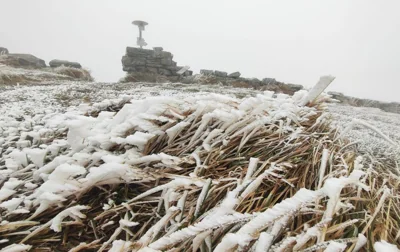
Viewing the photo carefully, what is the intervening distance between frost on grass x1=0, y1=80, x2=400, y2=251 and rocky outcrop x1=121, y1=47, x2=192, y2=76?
8404 millimetres

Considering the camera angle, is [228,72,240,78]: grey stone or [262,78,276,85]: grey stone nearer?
[262,78,276,85]: grey stone

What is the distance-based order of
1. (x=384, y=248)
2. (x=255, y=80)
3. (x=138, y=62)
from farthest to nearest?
(x=138, y=62) → (x=255, y=80) → (x=384, y=248)

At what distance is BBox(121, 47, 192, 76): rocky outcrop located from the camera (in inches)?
359

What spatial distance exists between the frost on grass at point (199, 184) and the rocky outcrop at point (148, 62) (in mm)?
8404

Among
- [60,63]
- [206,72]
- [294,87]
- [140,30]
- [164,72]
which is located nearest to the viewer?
[294,87]

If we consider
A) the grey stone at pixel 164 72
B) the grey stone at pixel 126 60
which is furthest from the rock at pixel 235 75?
the grey stone at pixel 126 60

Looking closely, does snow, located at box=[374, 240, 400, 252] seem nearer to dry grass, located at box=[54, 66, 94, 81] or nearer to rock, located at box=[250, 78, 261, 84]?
dry grass, located at box=[54, 66, 94, 81]

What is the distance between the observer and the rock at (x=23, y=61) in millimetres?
7730

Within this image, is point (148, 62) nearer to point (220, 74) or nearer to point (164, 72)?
point (164, 72)

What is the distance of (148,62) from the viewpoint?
9.17m

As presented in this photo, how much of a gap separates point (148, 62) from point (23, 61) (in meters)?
3.46

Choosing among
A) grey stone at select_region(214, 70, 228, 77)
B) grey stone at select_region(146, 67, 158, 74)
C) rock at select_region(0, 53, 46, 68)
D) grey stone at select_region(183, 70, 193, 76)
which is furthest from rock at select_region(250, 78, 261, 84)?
rock at select_region(0, 53, 46, 68)

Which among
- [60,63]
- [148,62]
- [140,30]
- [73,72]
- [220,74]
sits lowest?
[73,72]

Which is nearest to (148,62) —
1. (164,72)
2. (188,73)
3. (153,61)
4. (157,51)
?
(153,61)
